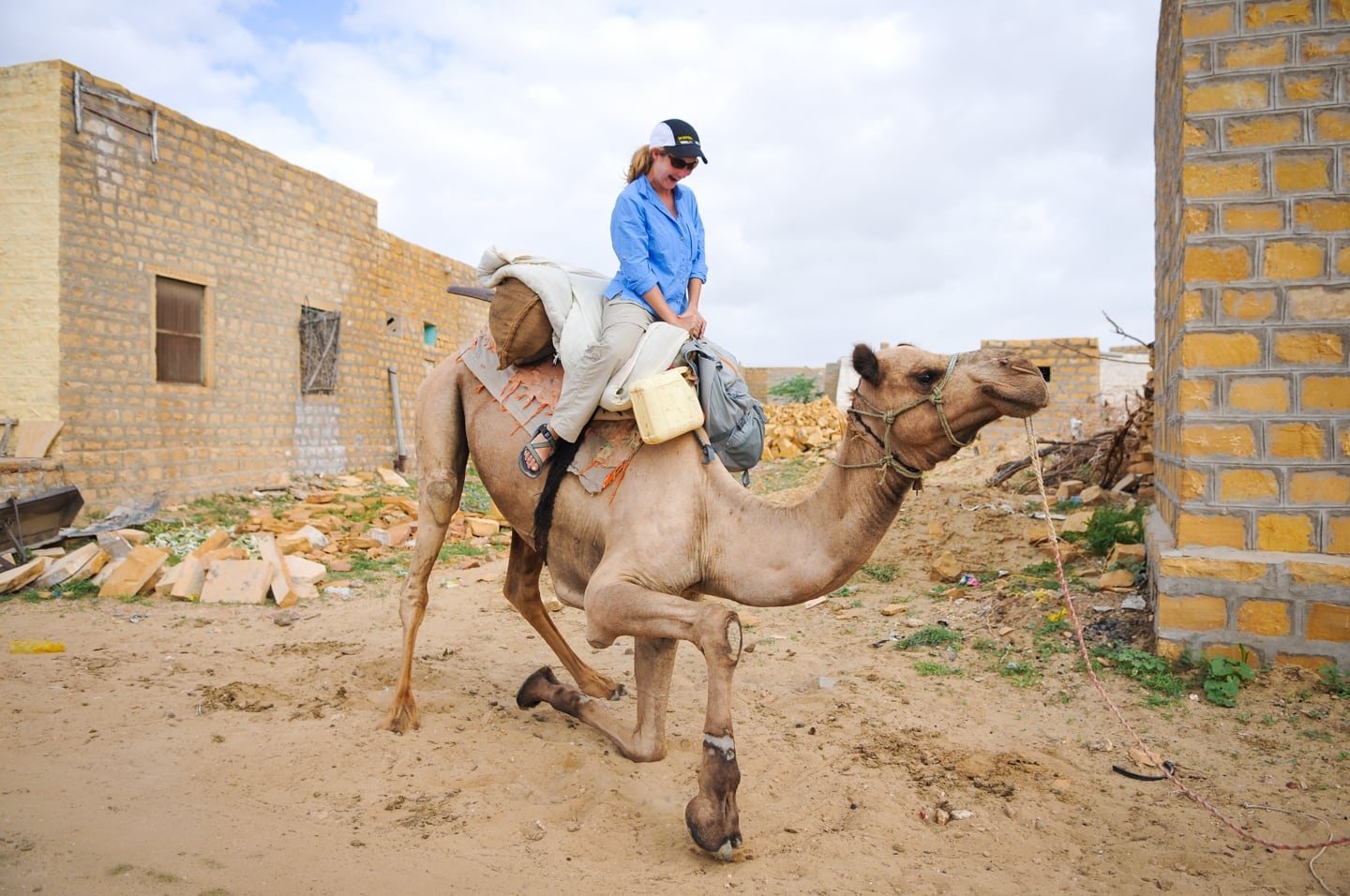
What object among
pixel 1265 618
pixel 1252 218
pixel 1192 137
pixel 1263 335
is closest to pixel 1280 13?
pixel 1192 137

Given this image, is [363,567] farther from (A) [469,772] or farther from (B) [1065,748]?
(B) [1065,748]

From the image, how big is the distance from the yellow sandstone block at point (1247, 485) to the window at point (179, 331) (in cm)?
1375

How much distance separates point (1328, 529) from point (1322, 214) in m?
1.97

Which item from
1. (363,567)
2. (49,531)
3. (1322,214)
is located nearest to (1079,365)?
(1322,214)

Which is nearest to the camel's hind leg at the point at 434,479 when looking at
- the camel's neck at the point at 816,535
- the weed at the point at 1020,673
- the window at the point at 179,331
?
the camel's neck at the point at 816,535

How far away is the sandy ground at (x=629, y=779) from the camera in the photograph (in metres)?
2.94

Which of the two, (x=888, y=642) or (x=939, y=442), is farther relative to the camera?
(x=888, y=642)

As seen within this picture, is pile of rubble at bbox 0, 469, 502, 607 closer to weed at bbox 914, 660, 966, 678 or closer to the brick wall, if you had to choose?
weed at bbox 914, 660, 966, 678

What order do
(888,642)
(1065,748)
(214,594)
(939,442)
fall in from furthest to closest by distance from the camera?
(214,594), (888,642), (1065,748), (939,442)

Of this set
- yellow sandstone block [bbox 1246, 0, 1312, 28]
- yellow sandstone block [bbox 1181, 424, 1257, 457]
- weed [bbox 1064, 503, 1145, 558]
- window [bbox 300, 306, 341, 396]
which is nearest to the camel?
yellow sandstone block [bbox 1181, 424, 1257, 457]

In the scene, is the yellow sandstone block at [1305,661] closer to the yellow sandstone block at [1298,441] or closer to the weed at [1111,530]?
the yellow sandstone block at [1298,441]

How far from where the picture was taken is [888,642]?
252 inches

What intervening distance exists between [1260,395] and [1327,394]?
35cm

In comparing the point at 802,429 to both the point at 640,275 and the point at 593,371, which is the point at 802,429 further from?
the point at 593,371
